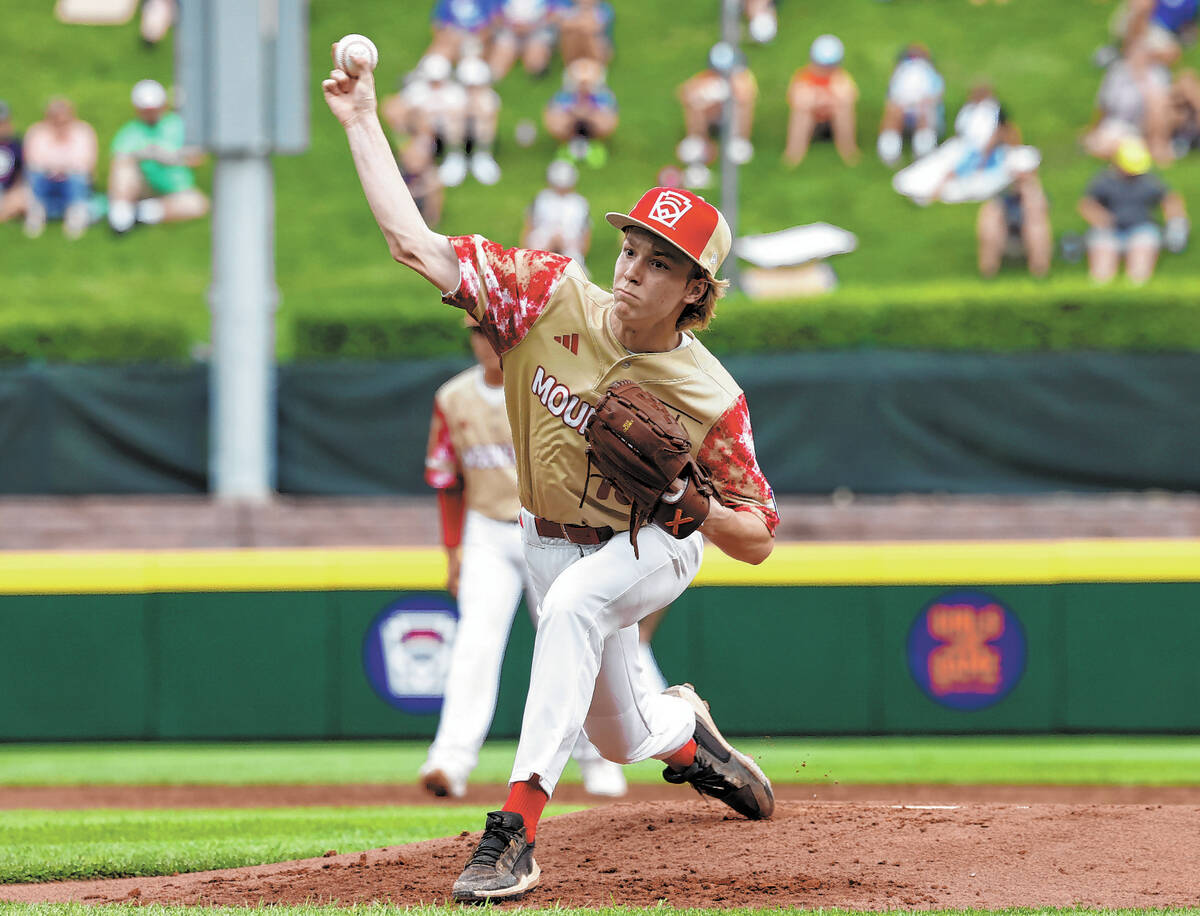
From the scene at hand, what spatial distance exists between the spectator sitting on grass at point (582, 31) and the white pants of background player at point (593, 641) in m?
16.6

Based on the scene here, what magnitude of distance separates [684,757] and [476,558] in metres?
2.22

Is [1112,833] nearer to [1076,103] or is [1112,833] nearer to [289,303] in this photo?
[289,303]

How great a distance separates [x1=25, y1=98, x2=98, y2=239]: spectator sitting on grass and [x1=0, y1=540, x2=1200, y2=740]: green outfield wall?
32.5 ft

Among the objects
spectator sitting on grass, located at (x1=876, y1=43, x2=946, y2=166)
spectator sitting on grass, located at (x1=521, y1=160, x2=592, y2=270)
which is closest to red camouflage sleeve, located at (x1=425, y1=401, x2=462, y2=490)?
spectator sitting on grass, located at (x1=521, y1=160, x2=592, y2=270)

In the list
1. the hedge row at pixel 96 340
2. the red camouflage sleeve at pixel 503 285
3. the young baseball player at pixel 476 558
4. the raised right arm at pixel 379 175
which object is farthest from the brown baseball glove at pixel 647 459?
the hedge row at pixel 96 340

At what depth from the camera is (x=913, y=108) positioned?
2033 cm

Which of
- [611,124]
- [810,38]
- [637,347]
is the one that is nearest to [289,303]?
[611,124]

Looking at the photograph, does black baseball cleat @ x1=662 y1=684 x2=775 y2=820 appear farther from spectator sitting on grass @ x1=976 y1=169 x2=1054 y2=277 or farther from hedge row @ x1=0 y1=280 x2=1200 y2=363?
spectator sitting on grass @ x1=976 y1=169 x2=1054 y2=277

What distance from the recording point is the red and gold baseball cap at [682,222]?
15.0ft

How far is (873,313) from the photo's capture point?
14023 millimetres

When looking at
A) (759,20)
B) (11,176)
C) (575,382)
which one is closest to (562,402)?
(575,382)

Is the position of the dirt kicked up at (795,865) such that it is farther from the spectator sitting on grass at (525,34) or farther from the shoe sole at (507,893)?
the spectator sitting on grass at (525,34)

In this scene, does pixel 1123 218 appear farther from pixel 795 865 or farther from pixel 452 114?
pixel 795 865

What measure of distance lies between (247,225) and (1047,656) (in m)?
6.33
